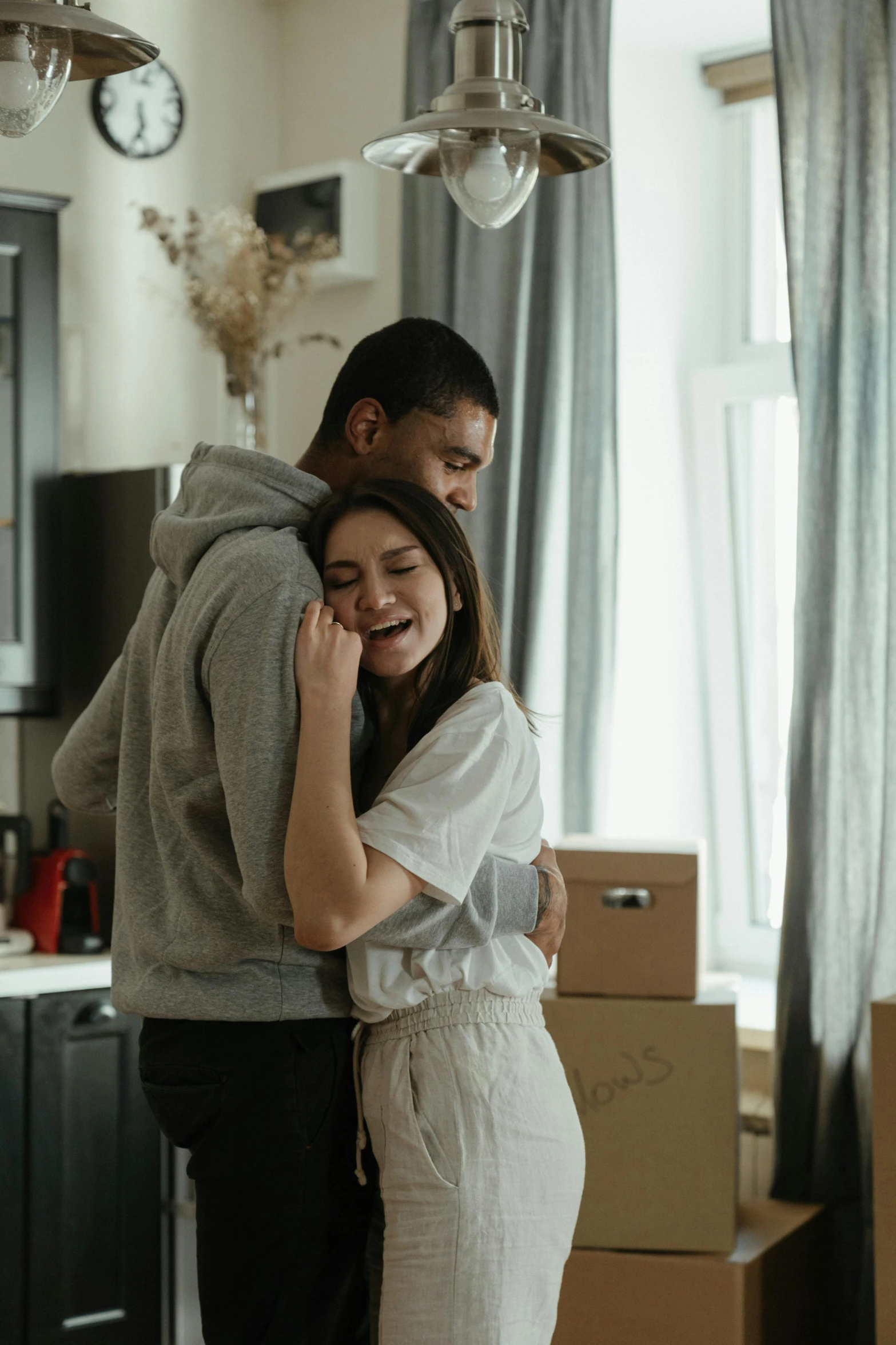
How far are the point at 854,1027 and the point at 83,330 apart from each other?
7.85ft

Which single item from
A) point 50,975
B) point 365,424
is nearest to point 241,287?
point 50,975

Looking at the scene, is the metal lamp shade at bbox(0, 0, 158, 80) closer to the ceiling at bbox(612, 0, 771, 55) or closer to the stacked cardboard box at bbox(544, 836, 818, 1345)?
the stacked cardboard box at bbox(544, 836, 818, 1345)

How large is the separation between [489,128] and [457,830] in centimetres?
74

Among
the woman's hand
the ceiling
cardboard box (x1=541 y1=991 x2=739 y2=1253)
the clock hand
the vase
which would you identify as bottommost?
cardboard box (x1=541 y1=991 x2=739 y2=1253)

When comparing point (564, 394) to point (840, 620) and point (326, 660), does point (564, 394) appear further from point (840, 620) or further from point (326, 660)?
point (326, 660)

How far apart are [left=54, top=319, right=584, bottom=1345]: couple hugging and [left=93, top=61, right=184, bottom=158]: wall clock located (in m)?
2.36

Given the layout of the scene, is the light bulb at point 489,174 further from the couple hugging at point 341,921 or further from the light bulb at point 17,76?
Answer: the light bulb at point 17,76

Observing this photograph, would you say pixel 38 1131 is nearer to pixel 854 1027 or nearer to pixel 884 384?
pixel 854 1027

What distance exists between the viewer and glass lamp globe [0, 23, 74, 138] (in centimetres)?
142

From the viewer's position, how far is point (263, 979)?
1492 millimetres

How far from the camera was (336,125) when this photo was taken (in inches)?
152

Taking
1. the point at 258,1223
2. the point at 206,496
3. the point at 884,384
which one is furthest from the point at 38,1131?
the point at 884,384

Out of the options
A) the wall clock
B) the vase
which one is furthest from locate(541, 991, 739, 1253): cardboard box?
the wall clock

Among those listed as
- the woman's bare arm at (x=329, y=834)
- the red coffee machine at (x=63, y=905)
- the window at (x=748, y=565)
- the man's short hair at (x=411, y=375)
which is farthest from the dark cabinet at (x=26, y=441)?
the woman's bare arm at (x=329, y=834)
